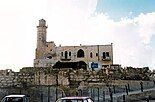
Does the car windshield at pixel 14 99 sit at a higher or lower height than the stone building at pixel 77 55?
lower

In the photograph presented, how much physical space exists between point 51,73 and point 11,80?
21.9ft

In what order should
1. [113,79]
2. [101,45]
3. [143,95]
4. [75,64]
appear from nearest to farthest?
[143,95]
[113,79]
[75,64]
[101,45]

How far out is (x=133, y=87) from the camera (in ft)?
113

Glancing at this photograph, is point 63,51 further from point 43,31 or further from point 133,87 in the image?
point 133,87

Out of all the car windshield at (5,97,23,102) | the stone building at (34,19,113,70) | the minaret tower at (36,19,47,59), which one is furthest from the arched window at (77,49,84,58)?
the car windshield at (5,97,23,102)

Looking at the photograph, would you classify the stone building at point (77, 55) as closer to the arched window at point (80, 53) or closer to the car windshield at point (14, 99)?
the arched window at point (80, 53)

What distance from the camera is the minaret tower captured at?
68.5 m

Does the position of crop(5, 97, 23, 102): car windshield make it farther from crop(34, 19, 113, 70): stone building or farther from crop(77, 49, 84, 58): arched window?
crop(77, 49, 84, 58): arched window

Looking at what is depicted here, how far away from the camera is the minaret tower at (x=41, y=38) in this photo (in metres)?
68.5

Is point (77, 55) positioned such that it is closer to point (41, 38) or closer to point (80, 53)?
point (80, 53)

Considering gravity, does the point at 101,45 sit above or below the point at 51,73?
above

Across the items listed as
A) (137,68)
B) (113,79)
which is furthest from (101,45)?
(113,79)

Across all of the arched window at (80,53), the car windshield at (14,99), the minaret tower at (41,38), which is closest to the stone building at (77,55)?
the arched window at (80,53)

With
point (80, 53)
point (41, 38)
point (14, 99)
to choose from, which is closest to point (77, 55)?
point (80, 53)
